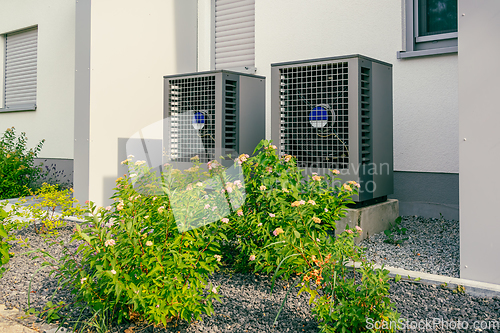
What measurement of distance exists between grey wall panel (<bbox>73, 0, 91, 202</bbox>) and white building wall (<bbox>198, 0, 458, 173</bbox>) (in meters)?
2.14

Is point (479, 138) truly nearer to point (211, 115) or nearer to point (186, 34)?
point (211, 115)

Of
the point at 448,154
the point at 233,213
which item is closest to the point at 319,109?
the point at 233,213

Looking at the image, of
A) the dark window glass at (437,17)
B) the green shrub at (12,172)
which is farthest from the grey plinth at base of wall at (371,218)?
the green shrub at (12,172)

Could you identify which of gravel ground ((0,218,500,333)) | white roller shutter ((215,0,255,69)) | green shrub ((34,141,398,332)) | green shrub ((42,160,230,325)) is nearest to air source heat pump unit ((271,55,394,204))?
green shrub ((34,141,398,332))

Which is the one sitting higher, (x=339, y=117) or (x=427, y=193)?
(x=339, y=117)

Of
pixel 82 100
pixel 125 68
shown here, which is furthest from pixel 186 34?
pixel 82 100

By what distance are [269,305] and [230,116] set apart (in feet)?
6.89

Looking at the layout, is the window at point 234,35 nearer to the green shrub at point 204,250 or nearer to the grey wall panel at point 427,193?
the grey wall panel at point 427,193

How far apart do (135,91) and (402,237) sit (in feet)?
11.5

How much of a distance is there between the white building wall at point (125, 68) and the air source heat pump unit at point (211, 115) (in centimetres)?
97

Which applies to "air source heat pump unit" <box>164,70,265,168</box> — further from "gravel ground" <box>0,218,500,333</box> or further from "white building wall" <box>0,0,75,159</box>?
"white building wall" <box>0,0,75,159</box>

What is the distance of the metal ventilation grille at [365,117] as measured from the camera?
3129 millimetres

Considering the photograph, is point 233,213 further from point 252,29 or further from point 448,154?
point 252,29

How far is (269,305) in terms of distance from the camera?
2.05 metres
